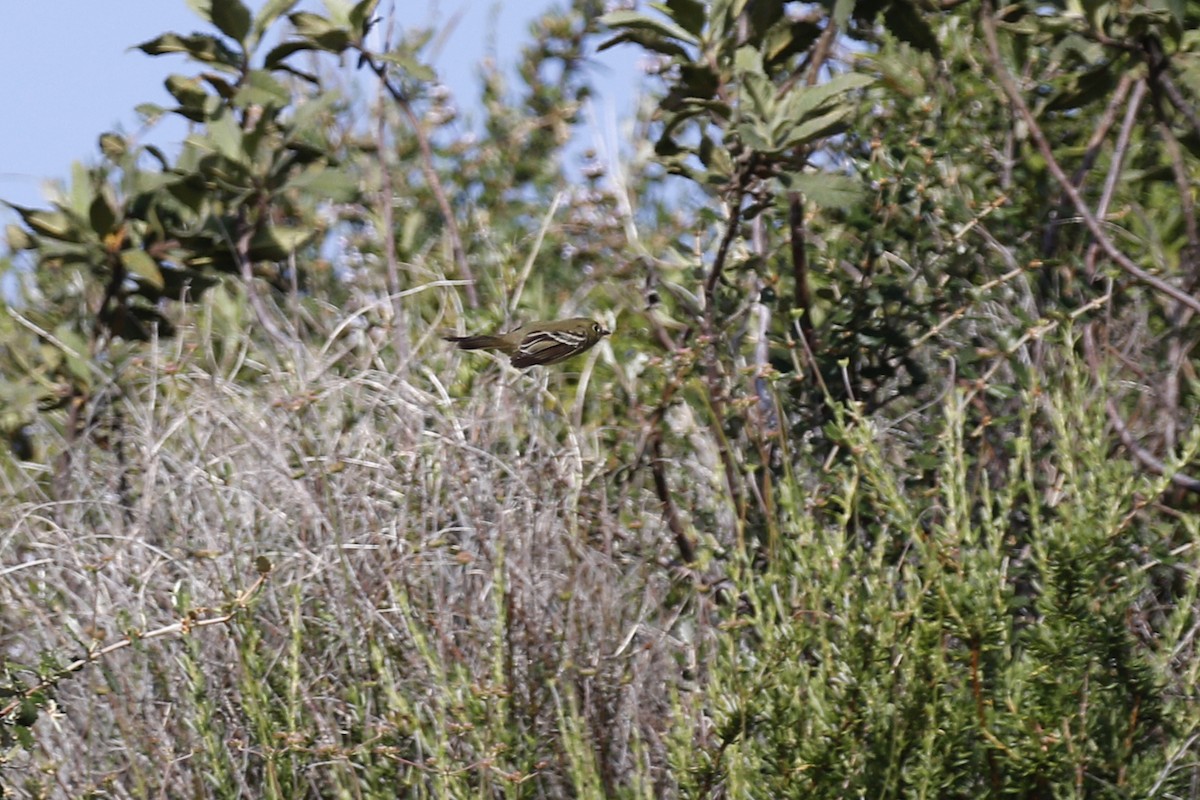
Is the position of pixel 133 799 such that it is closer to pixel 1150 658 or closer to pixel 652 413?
pixel 652 413

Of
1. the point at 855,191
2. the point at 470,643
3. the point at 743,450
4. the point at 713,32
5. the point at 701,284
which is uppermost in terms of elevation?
the point at 713,32

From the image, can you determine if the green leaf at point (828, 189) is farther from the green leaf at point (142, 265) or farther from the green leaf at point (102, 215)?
the green leaf at point (102, 215)

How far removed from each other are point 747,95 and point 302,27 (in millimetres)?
1217

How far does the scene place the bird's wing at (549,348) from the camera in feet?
8.21

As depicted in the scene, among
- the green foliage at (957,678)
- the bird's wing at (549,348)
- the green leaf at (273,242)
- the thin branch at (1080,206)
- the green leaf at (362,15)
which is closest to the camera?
the bird's wing at (549,348)

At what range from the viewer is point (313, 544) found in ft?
11.5

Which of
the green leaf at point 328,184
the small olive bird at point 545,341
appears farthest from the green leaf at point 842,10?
the green leaf at point 328,184

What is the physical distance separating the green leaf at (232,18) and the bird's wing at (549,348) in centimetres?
176

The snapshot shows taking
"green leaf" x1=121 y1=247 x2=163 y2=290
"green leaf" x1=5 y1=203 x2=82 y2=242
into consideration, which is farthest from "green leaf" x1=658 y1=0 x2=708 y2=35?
"green leaf" x1=5 y1=203 x2=82 y2=242

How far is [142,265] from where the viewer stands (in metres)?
4.01

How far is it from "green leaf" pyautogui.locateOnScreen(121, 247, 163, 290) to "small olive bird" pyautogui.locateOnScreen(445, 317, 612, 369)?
5.50 ft

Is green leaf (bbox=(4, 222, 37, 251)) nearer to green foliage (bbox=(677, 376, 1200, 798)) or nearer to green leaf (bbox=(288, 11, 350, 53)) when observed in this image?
green leaf (bbox=(288, 11, 350, 53))

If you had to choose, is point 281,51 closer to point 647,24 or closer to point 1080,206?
point 647,24

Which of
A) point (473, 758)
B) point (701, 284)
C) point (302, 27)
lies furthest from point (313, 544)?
point (302, 27)
